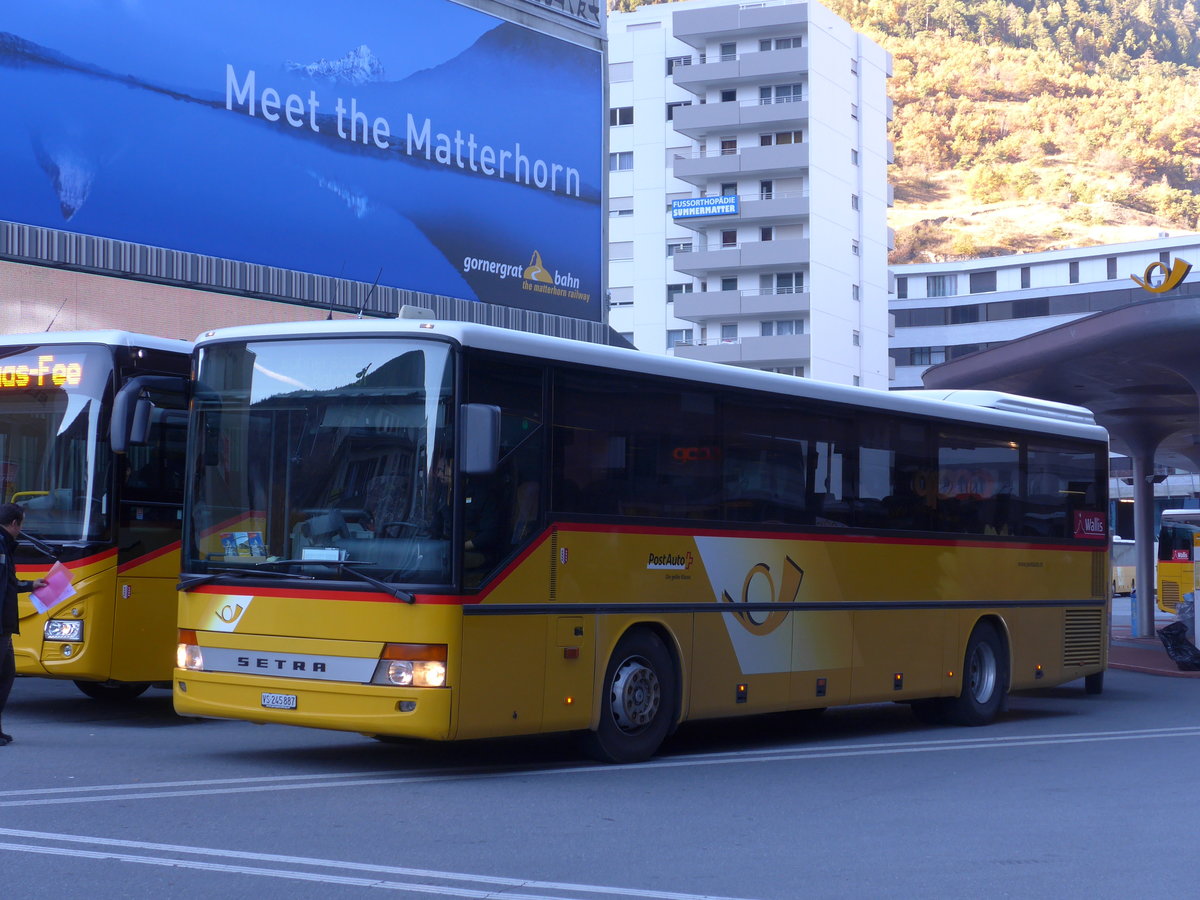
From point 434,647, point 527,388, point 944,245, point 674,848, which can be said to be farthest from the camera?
point 944,245

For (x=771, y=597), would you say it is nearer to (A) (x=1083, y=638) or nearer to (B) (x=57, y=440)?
(B) (x=57, y=440)

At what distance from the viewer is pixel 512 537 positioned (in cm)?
1070

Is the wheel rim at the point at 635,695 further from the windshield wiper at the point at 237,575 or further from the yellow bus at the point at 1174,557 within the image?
the yellow bus at the point at 1174,557

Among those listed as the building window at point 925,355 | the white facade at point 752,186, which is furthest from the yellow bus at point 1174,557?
the building window at point 925,355

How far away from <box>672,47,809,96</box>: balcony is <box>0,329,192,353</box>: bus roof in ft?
241

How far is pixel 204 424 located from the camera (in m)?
11.3

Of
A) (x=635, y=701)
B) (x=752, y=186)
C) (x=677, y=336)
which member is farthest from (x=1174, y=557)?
(x=635, y=701)

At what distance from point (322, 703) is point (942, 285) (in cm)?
11000

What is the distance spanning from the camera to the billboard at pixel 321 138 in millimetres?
21562

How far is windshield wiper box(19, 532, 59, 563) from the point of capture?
13.1 metres

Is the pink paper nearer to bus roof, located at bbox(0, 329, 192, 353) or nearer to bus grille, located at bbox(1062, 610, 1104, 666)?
bus roof, located at bbox(0, 329, 192, 353)

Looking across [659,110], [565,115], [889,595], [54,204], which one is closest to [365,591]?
[889,595]

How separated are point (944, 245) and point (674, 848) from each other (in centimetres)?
18826

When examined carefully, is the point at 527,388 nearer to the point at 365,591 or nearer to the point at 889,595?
the point at 365,591
